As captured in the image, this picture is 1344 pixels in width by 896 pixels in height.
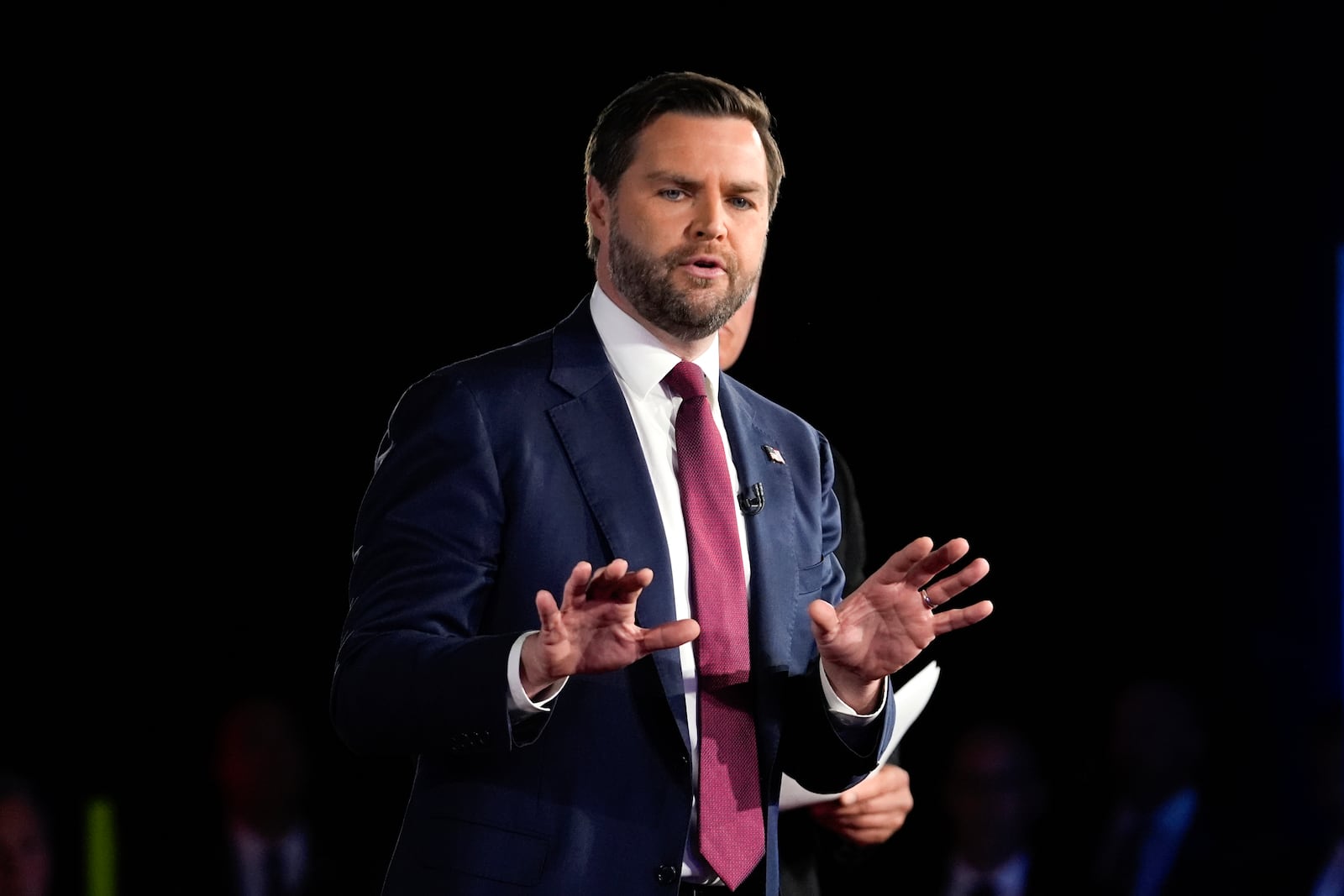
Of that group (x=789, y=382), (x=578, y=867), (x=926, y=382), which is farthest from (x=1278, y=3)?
(x=578, y=867)

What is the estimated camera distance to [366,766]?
14.9ft

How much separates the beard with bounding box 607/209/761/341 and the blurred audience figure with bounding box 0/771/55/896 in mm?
2804

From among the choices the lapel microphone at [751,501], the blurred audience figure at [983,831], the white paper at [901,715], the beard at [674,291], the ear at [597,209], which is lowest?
the blurred audience figure at [983,831]

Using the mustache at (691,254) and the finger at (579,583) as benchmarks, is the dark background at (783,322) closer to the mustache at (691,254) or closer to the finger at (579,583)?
the mustache at (691,254)

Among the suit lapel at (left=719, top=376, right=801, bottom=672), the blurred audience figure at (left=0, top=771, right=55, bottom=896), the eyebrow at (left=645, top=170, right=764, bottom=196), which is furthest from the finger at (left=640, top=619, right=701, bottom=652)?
the blurred audience figure at (left=0, top=771, right=55, bottom=896)

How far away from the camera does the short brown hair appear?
1.86 metres

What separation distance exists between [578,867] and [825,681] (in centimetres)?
34

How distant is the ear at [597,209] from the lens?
1.91 metres

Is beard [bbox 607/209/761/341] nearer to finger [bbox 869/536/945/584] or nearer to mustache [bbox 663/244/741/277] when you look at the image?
mustache [bbox 663/244/741/277]

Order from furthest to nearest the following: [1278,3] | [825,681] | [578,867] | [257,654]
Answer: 1. [257,654]
2. [1278,3]
3. [825,681]
4. [578,867]

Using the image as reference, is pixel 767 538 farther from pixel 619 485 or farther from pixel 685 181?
pixel 685 181

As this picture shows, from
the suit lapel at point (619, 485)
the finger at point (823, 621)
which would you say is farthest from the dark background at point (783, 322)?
the finger at point (823, 621)

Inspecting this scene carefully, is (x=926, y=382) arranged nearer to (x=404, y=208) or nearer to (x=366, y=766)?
(x=404, y=208)

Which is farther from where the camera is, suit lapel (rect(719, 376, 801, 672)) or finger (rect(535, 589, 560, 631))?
suit lapel (rect(719, 376, 801, 672))
